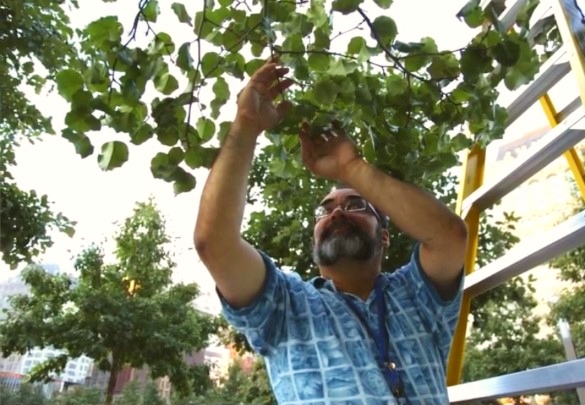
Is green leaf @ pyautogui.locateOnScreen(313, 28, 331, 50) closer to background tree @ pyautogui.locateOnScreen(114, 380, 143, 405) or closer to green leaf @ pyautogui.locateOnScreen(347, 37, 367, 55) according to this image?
green leaf @ pyautogui.locateOnScreen(347, 37, 367, 55)

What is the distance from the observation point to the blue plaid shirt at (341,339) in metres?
0.72

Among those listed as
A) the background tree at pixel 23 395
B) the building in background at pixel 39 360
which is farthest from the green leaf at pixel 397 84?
the building in background at pixel 39 360

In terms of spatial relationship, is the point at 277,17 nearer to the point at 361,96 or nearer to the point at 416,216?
the point at 361,96

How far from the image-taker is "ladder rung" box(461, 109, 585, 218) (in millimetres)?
766

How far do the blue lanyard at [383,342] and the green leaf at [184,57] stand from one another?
470mm

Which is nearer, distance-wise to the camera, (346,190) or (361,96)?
(361,96)

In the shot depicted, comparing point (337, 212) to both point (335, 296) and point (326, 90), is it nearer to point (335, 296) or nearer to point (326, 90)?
point (335, 296)

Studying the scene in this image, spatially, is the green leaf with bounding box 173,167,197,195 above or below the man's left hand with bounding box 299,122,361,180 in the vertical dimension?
below

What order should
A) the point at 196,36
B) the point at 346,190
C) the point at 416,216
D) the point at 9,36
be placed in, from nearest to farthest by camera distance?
1. the point at 196,36
2. the point at 416,216
3. the point at 346,190
4. the point at 9,36

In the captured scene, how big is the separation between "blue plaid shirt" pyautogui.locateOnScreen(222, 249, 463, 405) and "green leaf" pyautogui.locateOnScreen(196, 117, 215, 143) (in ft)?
0.71

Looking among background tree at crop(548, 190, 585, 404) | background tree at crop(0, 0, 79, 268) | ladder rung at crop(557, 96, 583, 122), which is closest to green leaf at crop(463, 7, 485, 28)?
ladder rung at crop(557, 96, 583, 122)

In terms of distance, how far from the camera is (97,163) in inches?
24.5

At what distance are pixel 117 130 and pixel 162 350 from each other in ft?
14.5

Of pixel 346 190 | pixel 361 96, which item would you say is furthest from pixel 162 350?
pixel 361 96
